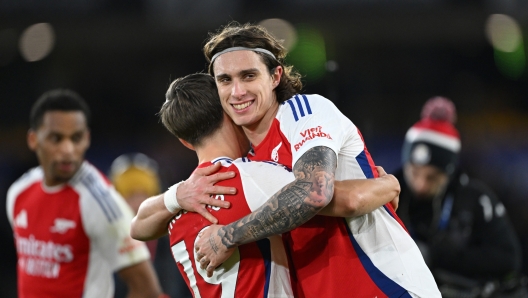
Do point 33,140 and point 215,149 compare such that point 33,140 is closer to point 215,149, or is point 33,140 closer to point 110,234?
point 110,234

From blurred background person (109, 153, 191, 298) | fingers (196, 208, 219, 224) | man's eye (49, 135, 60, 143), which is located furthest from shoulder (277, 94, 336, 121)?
blurred background person (109, 153, 191, 298)

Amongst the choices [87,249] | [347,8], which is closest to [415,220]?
[87,249]

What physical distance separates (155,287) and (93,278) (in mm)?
412

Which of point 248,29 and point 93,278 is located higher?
point 248,29

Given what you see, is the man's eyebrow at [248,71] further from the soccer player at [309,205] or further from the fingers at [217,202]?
the fingers at [217,202]

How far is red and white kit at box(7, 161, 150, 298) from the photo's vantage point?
4453 mm

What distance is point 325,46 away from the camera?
36.8 ft

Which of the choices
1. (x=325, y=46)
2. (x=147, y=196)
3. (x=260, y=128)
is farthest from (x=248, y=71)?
(x=325, y=46)

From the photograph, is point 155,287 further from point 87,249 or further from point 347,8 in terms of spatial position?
point 347,8

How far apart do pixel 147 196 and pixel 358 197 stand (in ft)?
15.8

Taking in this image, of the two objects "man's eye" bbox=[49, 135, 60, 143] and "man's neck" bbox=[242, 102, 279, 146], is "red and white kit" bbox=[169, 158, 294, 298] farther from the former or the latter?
"man's eye" bbox=[49, 135, 60, 143]

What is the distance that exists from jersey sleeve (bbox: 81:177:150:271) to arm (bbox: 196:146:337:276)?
1.75 metres

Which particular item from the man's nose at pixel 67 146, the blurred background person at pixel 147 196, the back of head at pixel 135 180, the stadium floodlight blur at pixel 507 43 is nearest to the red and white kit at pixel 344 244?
the man's nose at pixel 67 146

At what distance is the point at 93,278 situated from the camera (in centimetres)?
450
